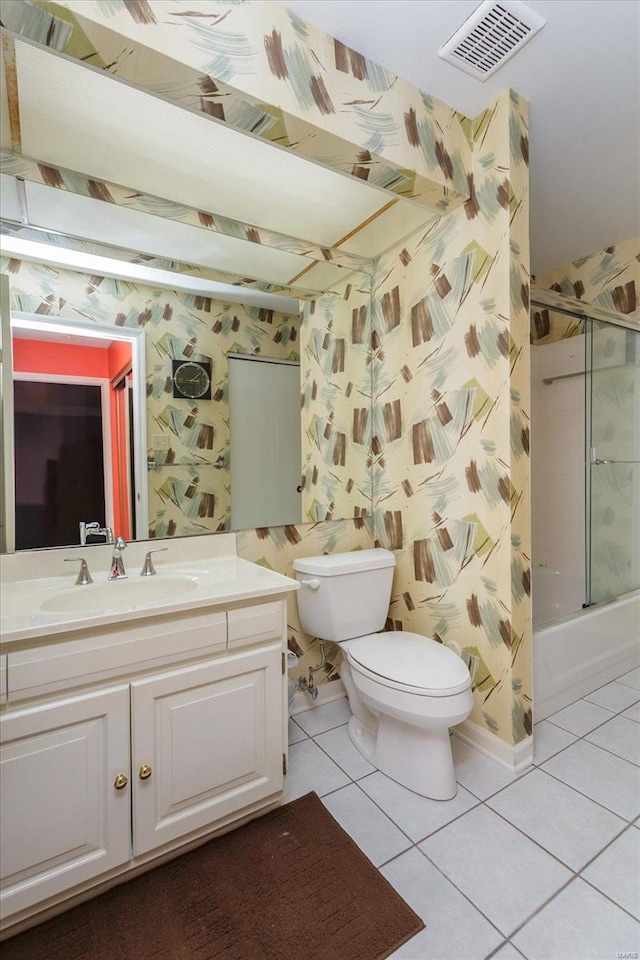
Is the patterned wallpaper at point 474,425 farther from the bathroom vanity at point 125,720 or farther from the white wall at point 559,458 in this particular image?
the white wall at point 559,458

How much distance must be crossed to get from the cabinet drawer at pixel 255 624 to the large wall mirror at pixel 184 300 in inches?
21.9

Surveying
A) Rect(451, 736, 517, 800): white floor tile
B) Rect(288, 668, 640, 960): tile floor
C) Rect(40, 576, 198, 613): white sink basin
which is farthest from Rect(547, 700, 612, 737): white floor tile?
Rect(40, 576, 198, 613): white sink basin

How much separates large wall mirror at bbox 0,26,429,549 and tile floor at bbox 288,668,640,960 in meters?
1.10

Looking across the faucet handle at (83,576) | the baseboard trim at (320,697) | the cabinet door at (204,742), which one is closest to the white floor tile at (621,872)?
the cabinet door at (204,742)

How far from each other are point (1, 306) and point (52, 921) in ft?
5.98

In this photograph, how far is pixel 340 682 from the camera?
2250 mm

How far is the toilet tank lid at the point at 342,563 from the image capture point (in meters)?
1.92

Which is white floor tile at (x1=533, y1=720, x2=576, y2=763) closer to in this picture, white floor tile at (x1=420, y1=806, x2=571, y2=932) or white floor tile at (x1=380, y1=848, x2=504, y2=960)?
white floor tile at (x1=420, y1=806, x2=571, y2=932)

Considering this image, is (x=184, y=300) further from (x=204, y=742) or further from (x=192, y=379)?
(x=204, y=742)

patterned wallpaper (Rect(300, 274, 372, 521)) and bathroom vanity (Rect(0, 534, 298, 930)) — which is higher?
patterned wallpaper (Rect(300, 274, 372, 521))

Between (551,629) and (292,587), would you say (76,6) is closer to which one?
(292,587)

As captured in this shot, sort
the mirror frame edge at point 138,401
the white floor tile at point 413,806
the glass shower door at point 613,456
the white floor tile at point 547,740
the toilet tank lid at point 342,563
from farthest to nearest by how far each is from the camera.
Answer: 1. the glass shower door at point 613,456
2. the toilet tank lid at point 342,563
3. the white floor tile at point 547,740
4. the mirror frame edge at point 138,401
5. the white floor tile at point 413,806

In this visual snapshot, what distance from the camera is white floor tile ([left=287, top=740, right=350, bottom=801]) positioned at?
1.63m

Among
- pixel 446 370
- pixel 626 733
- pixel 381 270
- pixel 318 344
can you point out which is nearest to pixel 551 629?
pixel 626 733
